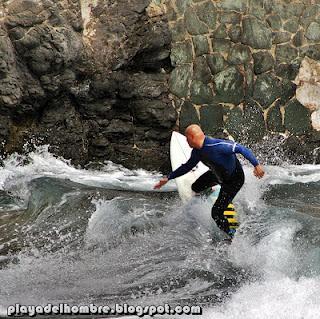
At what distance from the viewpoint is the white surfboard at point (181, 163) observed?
7.45 metres

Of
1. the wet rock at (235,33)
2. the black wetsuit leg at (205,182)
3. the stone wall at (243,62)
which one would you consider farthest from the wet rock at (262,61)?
the black wetsuit leg at (205,182)

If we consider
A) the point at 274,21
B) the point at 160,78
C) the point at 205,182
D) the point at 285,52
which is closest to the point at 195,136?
the point at 205,182

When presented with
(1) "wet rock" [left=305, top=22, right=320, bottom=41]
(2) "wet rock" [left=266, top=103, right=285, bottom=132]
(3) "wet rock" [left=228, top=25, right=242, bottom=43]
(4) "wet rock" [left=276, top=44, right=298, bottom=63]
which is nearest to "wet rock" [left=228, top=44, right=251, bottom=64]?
(3) "wet rock" [left=228, top=25, right=242, bottom=43]

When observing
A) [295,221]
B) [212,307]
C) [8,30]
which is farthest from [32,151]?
[212,307]

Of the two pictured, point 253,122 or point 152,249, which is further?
point 253,122

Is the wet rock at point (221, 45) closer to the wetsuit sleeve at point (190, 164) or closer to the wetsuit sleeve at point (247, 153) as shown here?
the wetsuit sleeve at point (190, 164)

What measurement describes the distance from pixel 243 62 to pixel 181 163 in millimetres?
2522

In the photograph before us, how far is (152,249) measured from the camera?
566cm

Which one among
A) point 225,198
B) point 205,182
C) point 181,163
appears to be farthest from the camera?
point 181,163

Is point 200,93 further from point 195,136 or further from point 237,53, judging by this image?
point 195,136

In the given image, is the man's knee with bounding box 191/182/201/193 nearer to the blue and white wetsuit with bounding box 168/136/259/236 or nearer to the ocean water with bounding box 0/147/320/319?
the ocean water with bounding box 0/147/320/319

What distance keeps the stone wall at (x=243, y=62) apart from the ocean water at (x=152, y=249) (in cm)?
191

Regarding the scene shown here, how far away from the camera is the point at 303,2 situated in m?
9.95

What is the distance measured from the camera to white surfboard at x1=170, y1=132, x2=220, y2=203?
745 centimetres
